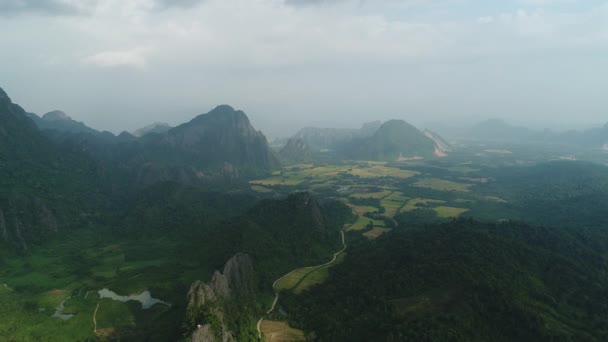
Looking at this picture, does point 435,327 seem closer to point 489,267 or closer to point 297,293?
point 489,267

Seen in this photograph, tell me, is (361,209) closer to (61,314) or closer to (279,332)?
(279,332)

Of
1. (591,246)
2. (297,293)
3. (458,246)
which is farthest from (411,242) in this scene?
(591,246)

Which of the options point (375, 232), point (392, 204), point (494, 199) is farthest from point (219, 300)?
point (494, 199)

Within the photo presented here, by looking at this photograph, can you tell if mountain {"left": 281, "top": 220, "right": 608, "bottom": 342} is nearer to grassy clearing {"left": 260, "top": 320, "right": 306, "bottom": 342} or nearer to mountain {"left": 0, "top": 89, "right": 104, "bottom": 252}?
grassy clearing {"left": 260, "top": 320, "right": 306, "bottom": 342}

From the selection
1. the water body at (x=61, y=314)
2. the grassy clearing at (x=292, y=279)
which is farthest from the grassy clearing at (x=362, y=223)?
the water body at (x=61, y=314)

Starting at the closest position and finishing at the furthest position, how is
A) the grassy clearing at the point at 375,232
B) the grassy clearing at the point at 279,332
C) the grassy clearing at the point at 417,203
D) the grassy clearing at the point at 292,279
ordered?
the grassy clearing at the point at 279,332
the grassy clearing at the point at 292,279
the grassy clearing at the point at 375,232
the grassy clearing at the point at 417,203

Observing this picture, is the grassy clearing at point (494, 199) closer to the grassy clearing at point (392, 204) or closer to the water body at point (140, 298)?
the grassy clearing at point (392, 204)
